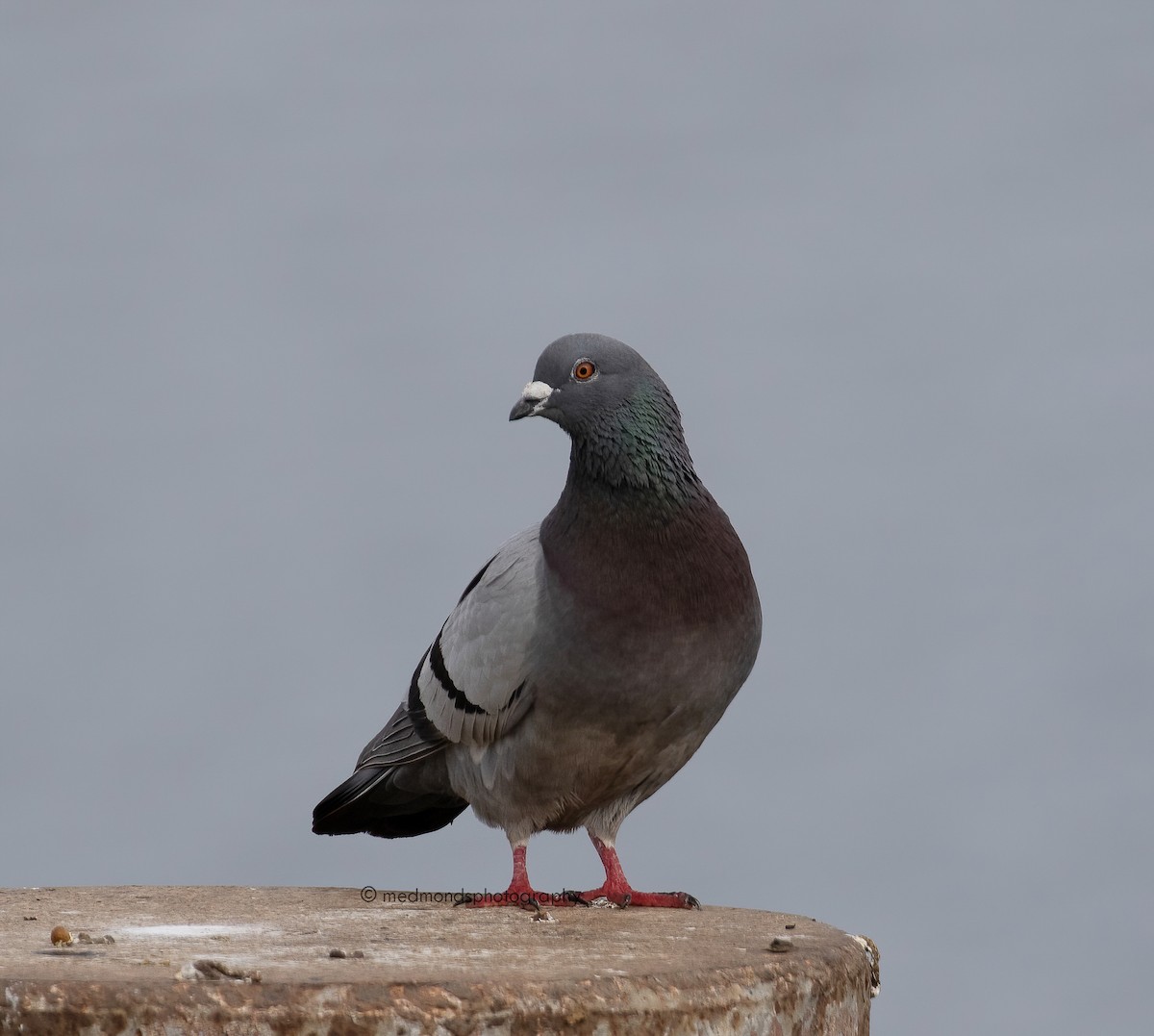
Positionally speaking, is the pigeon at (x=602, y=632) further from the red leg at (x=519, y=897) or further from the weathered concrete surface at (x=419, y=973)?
the weathered concrete surface at (x=419, y=973)

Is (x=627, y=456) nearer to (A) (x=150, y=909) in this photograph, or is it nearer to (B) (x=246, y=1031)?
(A) (x=150, y=909)

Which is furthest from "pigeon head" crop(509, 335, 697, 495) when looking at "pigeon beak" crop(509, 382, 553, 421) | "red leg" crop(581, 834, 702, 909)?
"red leg" crop(581, 834, 702, 909)

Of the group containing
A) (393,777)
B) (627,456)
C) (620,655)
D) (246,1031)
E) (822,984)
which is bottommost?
(246,1031)

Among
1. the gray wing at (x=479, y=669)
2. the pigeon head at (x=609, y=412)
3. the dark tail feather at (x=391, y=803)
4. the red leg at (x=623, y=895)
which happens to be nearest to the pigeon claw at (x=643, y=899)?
the red leg at (x=623, y=895)

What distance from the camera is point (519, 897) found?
5.09 meters

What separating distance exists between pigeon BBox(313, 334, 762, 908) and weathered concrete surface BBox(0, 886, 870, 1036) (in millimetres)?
581

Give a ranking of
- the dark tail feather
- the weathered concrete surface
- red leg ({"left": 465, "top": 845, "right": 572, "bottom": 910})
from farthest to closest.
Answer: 1. the dark tail feather
2. red leg ({"left": 465, "top": 845, "right": 572, "bottom": 910})
3. the weathered concrete surface

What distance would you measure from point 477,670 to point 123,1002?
229cm

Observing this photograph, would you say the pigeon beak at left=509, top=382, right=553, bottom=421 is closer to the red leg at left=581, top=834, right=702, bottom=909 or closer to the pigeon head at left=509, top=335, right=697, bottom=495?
the pigeon head at left=509, top=335, right=697, bottom=495

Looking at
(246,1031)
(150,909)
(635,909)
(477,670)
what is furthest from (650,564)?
(246,1031)

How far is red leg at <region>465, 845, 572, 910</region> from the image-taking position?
16.5ft

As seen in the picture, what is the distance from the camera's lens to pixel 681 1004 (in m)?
3.49

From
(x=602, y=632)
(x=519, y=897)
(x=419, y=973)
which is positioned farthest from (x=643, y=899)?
(x=419, y=973)

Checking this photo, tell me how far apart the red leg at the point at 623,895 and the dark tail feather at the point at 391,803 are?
2.42 feet
